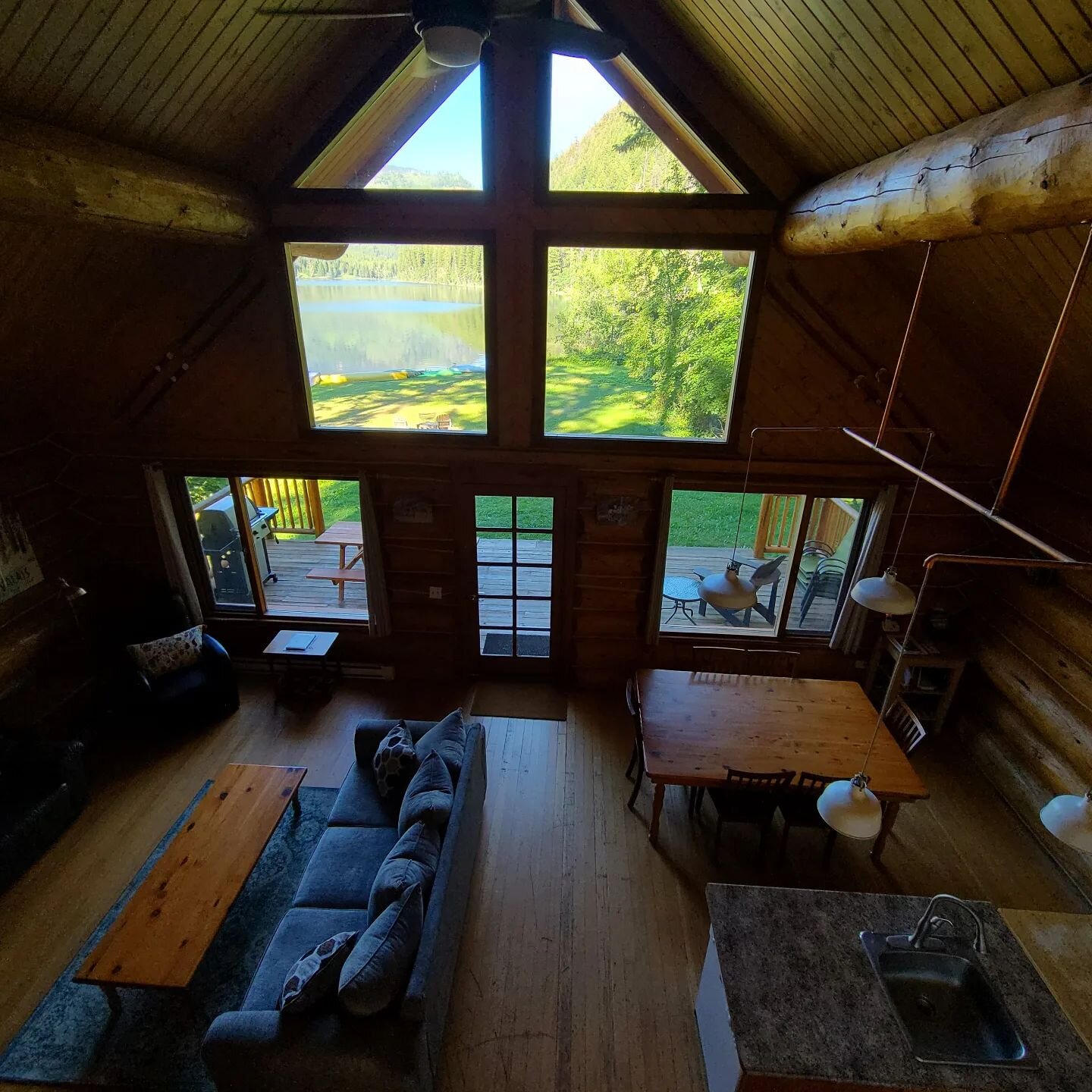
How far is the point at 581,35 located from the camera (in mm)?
2420

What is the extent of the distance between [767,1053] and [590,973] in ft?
4.51

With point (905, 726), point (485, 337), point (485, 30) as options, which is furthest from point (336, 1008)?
point (485, 337)

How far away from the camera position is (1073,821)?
1998mm

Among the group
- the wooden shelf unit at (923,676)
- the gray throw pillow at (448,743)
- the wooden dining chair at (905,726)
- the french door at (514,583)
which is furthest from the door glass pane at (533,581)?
the wooden shelf unit at (923,676)

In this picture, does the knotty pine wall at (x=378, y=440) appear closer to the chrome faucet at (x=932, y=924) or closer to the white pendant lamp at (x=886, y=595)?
the white pendant lamp at (x=886, y=595)

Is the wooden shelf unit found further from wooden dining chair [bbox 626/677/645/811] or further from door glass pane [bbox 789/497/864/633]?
wooden dining chair [bbox 626/677/645/811]

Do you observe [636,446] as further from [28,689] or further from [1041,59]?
[28,689]

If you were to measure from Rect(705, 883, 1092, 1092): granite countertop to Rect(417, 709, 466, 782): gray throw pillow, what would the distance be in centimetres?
158

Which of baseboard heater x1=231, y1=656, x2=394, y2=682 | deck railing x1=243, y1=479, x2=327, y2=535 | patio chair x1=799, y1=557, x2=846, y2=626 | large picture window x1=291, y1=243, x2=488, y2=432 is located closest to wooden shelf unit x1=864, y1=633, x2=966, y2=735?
patio chair x1=799, y1=557, x2=846, y2=626

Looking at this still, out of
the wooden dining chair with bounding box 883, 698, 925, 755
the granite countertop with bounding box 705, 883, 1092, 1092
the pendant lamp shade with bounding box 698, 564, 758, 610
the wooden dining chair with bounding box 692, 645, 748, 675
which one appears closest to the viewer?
the granite countertop with bounding box 705, 883, 1092, 1092

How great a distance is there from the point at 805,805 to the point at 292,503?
5677mm

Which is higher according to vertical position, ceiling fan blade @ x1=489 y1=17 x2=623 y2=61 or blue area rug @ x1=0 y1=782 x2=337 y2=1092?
ceiling fan blade @ x1=489 y1=17 x2=623 y2=61

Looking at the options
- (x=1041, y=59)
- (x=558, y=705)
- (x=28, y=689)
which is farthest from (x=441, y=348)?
(x=28, y=689)

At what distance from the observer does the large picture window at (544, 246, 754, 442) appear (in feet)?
14.0
